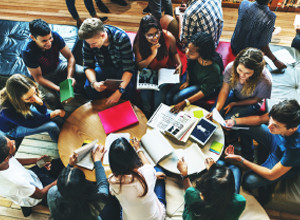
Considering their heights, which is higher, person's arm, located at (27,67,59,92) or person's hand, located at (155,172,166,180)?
person's arm, located at (27,67,59,92)

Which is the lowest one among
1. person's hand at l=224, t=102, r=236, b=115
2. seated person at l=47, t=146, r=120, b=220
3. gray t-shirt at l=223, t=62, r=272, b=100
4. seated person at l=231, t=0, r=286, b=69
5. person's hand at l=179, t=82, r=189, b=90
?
seated person at l=47, t=146, r=120, b=220

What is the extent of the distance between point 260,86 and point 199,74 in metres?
0.65

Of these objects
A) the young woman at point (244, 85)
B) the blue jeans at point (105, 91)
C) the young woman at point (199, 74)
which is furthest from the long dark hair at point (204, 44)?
the blue jeans at point (105, 91)

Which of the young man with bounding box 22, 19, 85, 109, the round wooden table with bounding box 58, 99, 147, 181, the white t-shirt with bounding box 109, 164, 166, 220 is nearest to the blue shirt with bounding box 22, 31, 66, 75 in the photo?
the young man with bounding box 22, 19, 85, 109

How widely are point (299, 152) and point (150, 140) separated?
1.27 meters

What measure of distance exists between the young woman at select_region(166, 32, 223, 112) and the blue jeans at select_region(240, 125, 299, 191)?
0.63m

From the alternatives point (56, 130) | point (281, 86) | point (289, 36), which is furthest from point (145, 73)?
point (289, 36)

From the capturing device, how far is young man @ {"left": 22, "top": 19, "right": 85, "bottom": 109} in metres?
2.48

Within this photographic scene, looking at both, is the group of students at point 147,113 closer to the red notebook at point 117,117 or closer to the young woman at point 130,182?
the young woman at point 130,182

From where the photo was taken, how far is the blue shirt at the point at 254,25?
256cm

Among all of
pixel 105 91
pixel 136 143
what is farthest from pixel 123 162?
pixel 105 91

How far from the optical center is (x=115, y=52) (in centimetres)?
275

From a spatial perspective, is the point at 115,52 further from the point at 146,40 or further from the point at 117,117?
the point at 117,117

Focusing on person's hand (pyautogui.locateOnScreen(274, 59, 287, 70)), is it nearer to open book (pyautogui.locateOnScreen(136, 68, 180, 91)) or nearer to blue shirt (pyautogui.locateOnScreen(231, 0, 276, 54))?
blue shirt (pyautogui.locateOnScreen(231, 0, 276, 54))
